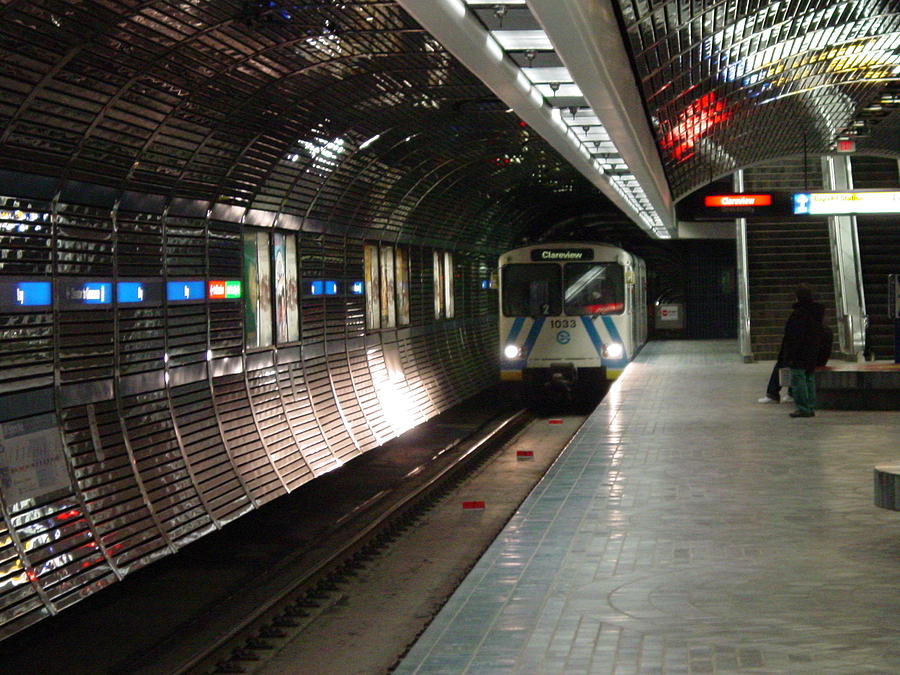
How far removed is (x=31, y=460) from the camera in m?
8.95

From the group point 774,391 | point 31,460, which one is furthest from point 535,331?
point 31,460

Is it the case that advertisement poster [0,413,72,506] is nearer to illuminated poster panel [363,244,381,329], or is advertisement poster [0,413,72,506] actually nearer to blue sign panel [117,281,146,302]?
blue sign panel [117,281,146,302]

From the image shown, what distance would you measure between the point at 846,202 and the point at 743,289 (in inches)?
288

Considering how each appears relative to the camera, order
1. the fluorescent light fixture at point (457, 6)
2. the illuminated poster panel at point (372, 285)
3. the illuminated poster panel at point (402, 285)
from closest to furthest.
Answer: the fluorescent light fixture at point (457, 6), the illuminated poster panel at point (372, 285), the illuminated poster panel at point (402, 285)

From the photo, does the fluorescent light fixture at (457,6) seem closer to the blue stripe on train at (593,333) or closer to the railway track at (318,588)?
the railway track at (318,588)

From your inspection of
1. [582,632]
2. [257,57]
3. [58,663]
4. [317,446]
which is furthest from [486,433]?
[582,632]

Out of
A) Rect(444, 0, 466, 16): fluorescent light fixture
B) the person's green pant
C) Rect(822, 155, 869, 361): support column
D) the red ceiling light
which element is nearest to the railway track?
Rect(444, 0, 466, 16): fluorescent light fixture

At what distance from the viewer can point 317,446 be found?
15453 mm

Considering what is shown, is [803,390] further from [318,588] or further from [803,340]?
[318,588]

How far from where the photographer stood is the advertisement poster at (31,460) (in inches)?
338

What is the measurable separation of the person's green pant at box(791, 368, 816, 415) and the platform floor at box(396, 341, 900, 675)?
2075 millimetres

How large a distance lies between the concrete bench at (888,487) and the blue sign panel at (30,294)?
5594mm

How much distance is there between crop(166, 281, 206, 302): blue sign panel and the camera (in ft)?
38.3

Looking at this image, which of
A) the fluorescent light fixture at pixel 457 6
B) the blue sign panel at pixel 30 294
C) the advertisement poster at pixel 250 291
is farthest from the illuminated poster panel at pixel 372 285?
the fluorescent light fixture at pixel 457 6
